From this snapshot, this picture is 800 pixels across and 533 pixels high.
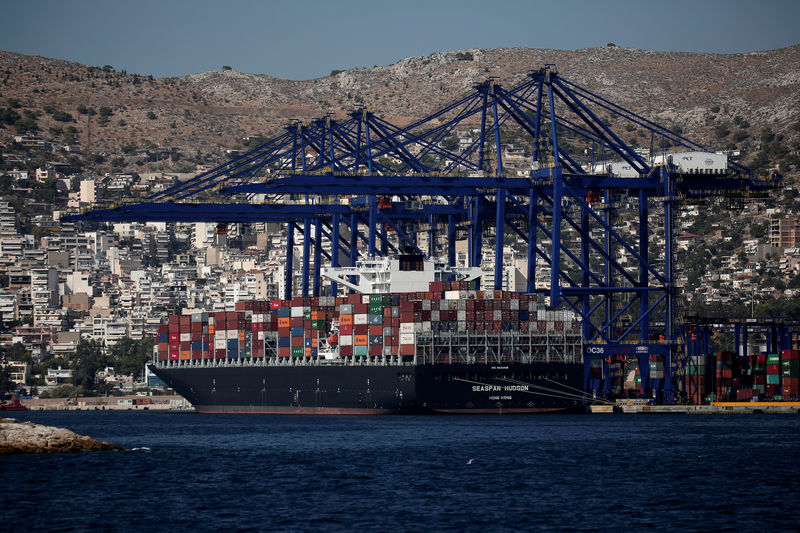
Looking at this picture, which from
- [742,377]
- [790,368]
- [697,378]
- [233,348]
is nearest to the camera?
[697,378]

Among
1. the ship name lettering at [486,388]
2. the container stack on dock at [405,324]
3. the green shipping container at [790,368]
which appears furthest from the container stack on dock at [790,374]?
the ship name lettering at [486,388]

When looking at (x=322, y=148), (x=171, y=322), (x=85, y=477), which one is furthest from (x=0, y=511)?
(x=322, y=148)

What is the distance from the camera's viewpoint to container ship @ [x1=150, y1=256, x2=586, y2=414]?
8900 centimetres

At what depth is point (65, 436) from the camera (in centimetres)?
6391

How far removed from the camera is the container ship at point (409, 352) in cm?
8900

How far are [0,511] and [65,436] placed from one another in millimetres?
15797

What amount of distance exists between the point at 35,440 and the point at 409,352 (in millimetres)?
30912

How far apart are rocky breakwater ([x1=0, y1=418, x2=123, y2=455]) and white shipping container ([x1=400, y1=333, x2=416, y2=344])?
2766 centimetres

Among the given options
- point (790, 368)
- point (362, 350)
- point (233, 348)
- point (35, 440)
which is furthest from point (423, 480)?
point (233, 348)

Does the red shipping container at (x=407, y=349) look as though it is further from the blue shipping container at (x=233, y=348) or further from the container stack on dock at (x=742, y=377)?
the container stack on dock at (x=742, y=377)

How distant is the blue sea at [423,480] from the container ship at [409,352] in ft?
25.8

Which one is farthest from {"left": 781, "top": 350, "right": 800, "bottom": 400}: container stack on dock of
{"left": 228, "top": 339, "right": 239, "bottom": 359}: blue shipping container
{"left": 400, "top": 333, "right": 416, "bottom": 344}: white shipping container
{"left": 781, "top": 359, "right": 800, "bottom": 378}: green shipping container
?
{"left": 228, "top": 339, "right": 239, "bottom": 359}: blue shipping container

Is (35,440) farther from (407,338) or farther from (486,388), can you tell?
(486,388)

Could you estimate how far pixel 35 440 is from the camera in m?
63.0
